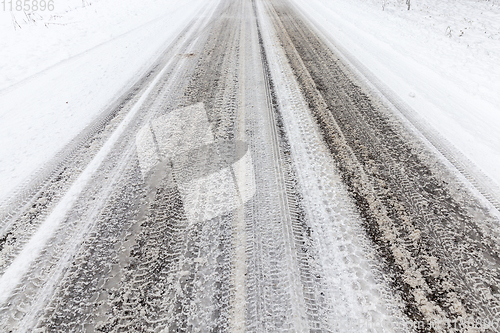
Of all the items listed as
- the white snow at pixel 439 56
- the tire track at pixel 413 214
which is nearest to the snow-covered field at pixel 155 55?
the white snow at pixel 439 56

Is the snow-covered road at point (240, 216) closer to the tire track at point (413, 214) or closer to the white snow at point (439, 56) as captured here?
the tire track at point (413, 214)

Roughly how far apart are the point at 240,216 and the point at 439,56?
5899 mm

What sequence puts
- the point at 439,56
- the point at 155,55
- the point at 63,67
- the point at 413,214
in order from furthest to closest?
the point at 155,55 → the point at 439,56 → the point at 63,67 → the point at 413,214

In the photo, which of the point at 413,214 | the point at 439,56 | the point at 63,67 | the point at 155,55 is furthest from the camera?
the point at 155,55

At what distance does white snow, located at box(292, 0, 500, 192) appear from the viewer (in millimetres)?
3270

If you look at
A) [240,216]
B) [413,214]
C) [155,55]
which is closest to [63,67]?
[155,55]

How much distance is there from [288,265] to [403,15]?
10315 millimetres

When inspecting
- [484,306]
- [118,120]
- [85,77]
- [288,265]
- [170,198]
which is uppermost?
[85,77]

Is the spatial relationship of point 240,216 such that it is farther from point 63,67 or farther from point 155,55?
point 63,67

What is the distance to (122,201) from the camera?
2.30 metres

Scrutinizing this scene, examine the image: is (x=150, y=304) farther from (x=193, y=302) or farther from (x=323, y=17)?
(x=323, y=17)

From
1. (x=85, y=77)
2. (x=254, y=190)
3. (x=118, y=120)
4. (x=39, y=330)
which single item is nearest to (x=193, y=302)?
(x=39, y=330)

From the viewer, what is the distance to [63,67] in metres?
5.24

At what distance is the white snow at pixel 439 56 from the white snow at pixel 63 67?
4599 mm
